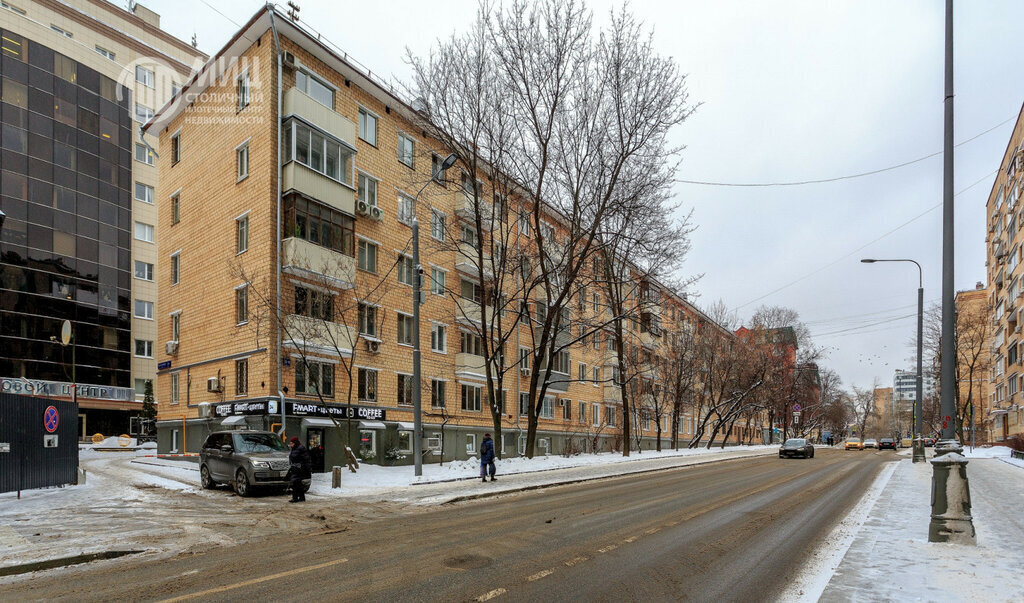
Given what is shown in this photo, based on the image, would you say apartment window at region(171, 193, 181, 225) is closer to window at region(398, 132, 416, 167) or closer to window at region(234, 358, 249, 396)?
window at region(234, 358, 249, 396)

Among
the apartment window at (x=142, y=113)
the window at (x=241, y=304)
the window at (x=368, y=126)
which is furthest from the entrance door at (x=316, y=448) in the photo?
the apartment window at (x=142, y=113)

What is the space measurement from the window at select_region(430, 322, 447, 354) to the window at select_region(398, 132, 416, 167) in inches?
325

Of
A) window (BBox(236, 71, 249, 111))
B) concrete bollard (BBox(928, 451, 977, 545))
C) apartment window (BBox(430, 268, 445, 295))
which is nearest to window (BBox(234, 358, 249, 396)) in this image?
apartment window (BBox(430, 268, 445, 295))

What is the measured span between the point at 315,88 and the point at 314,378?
12.1 m

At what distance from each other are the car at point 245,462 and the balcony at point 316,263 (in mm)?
6950

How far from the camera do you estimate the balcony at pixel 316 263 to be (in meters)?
23.1

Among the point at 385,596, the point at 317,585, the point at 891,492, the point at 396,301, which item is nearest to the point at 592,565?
the point at 385,596

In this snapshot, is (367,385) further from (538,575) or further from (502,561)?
(538,575)

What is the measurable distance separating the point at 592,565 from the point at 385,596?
264 centimetres

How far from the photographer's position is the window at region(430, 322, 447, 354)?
31516 millimetres

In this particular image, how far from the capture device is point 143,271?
54750 mm

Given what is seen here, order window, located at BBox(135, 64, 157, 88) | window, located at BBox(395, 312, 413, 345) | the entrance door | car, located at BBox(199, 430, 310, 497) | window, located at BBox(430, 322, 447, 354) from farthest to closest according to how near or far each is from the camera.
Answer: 1. window, located at BBox(135, 64, 157, 88)
2. window, located at BBox(430, 322, 447, 354)
3. window, located at BBox(395, 312, 413, 345)
4. the entrance door
5. car, located at BBox(199, 430, 310, 497)

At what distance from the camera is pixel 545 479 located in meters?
20.1

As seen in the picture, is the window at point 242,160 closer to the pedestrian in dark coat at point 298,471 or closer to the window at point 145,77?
the pedestrian in dark coat at point 298,471
